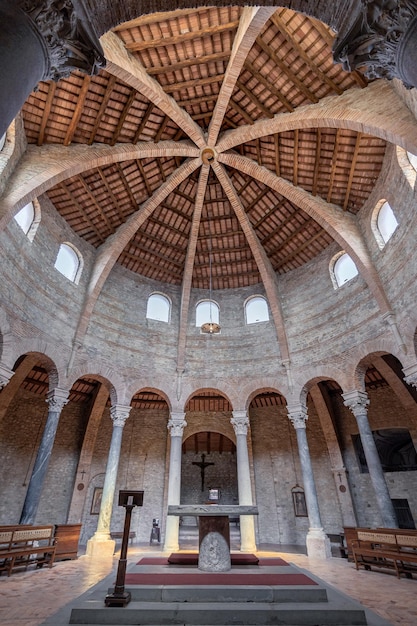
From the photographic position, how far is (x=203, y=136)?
13.8 meters

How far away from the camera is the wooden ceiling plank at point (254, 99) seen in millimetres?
12203

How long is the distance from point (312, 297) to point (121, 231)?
8.88m

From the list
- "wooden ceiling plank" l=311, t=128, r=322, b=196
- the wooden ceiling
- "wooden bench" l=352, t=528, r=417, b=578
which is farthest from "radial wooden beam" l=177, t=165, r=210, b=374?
"wooden bench" l=352, t=528, r=417, b=578

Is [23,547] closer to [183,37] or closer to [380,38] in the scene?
[380,38]

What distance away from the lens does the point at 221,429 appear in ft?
64.0

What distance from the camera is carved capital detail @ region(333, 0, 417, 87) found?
3.80 metres

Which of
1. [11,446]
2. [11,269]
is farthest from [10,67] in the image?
[11,446]

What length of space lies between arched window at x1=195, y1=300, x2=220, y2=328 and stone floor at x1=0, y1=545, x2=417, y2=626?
10.4 m

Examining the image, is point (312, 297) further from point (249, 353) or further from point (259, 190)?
point (259, 190)

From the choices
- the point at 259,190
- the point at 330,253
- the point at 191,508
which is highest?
the point at 259,190

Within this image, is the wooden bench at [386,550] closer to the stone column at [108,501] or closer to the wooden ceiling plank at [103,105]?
the stone column at [108,501]

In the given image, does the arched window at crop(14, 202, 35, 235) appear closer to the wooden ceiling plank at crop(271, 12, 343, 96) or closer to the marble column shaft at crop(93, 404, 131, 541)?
the marble column shaft at crop(93, 404, 131, 541)

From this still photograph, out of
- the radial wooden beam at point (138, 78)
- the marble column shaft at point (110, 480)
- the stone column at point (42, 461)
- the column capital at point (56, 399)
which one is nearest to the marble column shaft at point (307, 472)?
the marble column shaft at point (110, 480)

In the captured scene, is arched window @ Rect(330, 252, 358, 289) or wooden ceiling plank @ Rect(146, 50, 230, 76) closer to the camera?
wooden ceiling plank @ Rect(146, 50, 230, 76)
